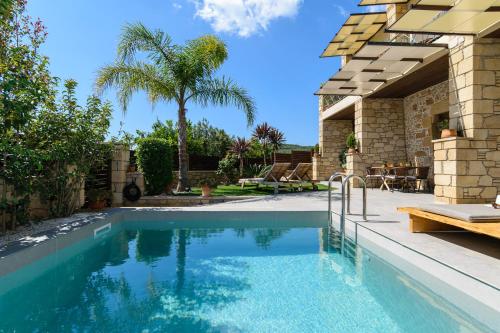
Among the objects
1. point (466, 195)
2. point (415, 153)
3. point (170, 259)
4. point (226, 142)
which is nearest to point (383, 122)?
point (415, 153)

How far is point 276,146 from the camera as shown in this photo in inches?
931

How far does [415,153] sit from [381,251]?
29.1ft

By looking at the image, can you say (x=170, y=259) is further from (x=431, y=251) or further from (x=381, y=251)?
(x=431, y=251)

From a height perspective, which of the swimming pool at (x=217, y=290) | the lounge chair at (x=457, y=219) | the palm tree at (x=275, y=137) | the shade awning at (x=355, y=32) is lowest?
the swimming pool at (x=217, y=290)

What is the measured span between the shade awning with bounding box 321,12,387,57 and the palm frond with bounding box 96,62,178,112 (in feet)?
22.1

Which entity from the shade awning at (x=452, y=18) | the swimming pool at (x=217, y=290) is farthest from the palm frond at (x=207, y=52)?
the swimming pool at (x=217, y=290)

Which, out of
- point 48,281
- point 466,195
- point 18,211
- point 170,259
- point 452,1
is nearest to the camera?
point 48,281

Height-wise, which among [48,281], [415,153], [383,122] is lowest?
[48,281]

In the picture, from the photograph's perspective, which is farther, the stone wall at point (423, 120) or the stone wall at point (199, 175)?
the stone wall at point (199, 175)

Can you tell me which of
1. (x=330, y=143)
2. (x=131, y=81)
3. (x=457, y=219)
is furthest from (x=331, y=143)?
(x=457, y=219)

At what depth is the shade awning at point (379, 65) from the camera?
7589 mm

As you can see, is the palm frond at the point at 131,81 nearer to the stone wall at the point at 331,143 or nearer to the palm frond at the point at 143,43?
the palm frond at the point at 143,43

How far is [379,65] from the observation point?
8797mm

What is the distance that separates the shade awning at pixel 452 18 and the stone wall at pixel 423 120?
4204mm
